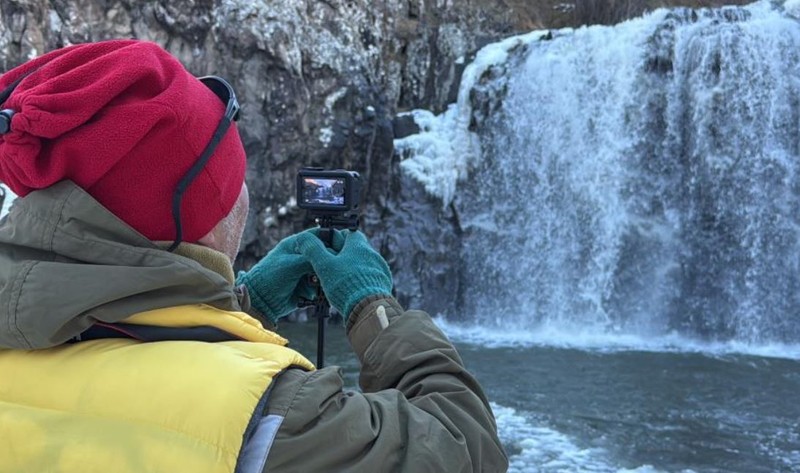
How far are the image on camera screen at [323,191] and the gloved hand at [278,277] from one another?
8.9 inches

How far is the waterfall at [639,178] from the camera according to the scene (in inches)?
443

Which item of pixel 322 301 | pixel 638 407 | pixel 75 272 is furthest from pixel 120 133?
pixel 638 407

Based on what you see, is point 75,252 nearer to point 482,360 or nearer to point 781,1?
point 482,360

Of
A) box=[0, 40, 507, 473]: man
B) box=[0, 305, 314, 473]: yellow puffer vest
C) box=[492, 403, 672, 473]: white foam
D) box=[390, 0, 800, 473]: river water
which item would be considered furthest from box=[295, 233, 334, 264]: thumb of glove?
box=[390, 0, 800, 473]: river water

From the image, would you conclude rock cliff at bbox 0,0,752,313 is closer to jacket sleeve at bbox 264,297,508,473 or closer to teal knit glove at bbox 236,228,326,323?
teal knit glove at bbox 236,228,326,323

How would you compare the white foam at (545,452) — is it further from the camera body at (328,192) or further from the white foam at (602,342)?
the white foam at (602,342)

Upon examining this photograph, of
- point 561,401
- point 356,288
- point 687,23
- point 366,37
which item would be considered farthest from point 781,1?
point 356,288

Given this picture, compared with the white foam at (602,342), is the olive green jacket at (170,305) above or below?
above

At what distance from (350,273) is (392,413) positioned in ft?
1.33

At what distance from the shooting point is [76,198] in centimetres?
96

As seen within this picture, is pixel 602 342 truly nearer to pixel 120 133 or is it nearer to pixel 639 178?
pixel 639 178

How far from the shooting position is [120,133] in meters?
0.95

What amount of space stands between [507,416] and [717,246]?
7.36 metres

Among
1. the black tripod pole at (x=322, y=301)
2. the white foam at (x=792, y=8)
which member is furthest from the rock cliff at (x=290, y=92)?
the black tripod pole at (x=322, y=301)
